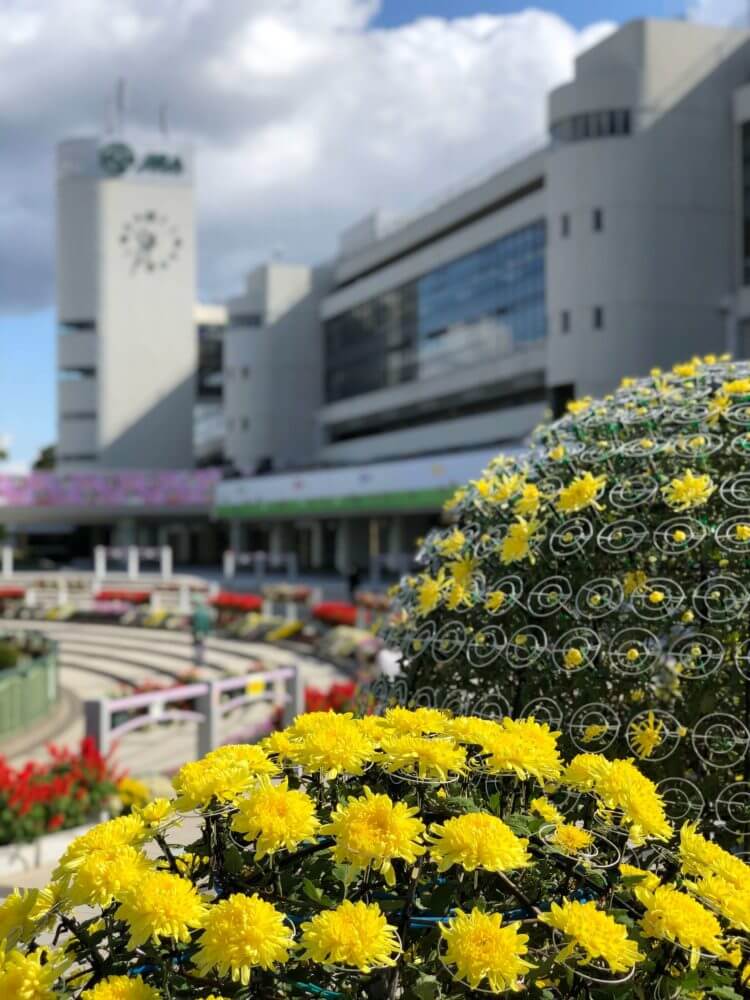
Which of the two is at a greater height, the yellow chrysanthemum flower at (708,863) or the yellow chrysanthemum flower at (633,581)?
the yellow chrysanthemum flower at (633,581)

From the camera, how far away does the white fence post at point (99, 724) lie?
11.6 metres

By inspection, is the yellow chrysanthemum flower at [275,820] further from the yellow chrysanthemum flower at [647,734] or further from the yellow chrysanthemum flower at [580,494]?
the yellow chrysanthemum flower at [580,494]

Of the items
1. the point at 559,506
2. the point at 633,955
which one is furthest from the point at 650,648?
the point at 633,955

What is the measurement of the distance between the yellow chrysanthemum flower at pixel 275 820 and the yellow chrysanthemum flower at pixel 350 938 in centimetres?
23

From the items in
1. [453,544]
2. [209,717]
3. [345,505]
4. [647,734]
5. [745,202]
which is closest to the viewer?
[647,734]

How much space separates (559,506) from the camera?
471 cm

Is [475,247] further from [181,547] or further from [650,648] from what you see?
[650,648]

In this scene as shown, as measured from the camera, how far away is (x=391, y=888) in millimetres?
2416

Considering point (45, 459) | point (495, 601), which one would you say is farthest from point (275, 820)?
point (45, 459)

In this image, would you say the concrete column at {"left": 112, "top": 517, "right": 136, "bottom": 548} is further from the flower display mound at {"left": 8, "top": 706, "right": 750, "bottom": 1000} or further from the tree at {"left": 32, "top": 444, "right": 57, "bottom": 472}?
the flower display mound at {"left": 8, "top": 706, "right": 750, "bottom": 1000}

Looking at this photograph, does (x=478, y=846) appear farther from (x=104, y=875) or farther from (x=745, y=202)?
(x=745, y=202)

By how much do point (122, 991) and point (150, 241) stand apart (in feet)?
256

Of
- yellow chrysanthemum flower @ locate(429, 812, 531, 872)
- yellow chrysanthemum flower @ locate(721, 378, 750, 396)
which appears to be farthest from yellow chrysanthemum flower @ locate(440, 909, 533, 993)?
yellow chrysanthemum flower @ locate(721, 378, 750, 396)

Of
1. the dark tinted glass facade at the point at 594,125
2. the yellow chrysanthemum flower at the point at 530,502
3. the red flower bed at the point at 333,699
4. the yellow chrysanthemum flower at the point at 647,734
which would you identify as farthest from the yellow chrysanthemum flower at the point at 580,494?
the dark tinted glass facade at the point at 594,125
